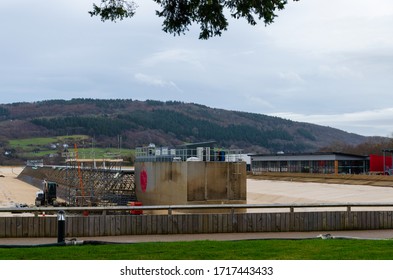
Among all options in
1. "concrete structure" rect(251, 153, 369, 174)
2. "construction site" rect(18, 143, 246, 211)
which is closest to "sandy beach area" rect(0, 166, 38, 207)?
"construction site" rect(18, 143, 246, 211)

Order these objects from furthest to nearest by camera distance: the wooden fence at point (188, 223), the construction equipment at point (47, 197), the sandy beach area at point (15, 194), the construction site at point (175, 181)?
1. the sandy beach area at point (15, 194)
2. the construction equipment at point (47, 197)
3. the construction site at point (175, 181)
4. the wooden fence at point (188, 223)

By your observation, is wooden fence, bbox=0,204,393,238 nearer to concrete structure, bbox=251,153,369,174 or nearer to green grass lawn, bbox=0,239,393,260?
green grass lawn, bbox=0,239,393,260

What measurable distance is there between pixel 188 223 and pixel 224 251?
17.1 feet

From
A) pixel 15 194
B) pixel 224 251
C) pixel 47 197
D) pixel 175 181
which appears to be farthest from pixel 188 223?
pixel 15 194

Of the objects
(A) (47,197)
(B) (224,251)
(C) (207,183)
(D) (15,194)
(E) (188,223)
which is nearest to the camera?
(B) (224,251)

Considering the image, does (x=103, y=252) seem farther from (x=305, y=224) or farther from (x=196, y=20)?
(x=305, y=224)

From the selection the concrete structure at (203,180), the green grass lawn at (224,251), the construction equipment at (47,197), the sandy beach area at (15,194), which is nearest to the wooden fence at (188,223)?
the green grass lawn at (224,251)

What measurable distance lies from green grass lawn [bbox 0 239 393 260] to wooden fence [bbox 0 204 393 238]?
3108mm

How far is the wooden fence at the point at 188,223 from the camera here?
1642 centimetres

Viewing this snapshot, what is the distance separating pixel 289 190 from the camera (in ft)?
226

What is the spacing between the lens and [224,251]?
475 inches

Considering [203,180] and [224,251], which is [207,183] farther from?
[224,251]

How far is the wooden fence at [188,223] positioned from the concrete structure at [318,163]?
7982cm

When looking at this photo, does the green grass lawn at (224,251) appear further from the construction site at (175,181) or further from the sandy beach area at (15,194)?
the sandy beach area at (15,194)
